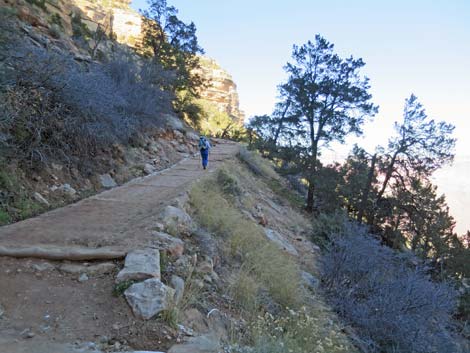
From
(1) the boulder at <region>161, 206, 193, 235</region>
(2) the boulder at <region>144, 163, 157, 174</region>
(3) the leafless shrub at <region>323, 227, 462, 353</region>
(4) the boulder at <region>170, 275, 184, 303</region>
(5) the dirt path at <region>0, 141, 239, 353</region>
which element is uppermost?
(2) the boulder at <region>144, 163, 157, 174</region>

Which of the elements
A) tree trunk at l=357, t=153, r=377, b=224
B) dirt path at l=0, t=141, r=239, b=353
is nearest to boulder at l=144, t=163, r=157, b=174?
dirt path at l=0, t=141, r=239, b=353

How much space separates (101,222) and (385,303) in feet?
17.9

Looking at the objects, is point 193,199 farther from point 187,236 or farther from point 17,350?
point 17,350

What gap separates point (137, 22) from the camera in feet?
151

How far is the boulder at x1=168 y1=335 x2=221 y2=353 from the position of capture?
113 inches

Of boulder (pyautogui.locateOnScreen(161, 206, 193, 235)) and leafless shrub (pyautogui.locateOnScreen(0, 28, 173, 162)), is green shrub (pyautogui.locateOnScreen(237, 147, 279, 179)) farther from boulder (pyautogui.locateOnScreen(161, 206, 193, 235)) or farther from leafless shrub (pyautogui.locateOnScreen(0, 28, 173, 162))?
boulder (pyautogui.locateOnScreen(161, 206, 193, 235))

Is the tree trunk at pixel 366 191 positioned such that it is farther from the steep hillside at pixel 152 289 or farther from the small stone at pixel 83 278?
Result: the small stone at pixel 83 278

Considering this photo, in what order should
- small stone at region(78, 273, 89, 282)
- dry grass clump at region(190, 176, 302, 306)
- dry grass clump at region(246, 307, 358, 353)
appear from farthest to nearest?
dry grass clump at region(190, 176, 302, 306) < small stone at region(78, 273, 89, 282) < dry grass clump at region(246, 307, 358, 353)

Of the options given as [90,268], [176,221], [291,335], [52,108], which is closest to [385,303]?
[291,335]

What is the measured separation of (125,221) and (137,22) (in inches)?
1866

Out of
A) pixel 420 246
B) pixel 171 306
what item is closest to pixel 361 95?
pixel 420 246

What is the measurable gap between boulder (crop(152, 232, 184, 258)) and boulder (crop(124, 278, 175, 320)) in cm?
90

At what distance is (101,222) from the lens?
5457 mm

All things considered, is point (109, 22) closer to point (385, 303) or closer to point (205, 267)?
point (205, 267)
